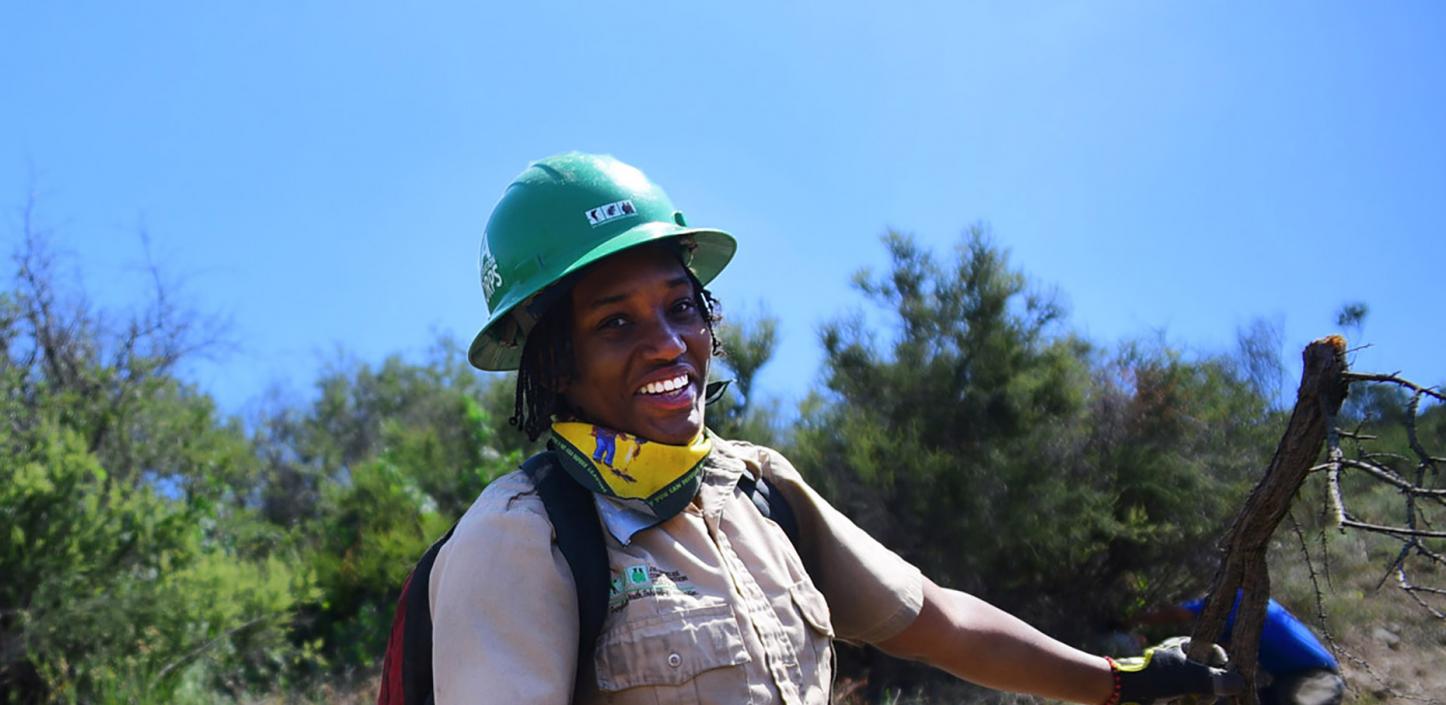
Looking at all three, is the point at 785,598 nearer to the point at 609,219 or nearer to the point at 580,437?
the point at 580,437

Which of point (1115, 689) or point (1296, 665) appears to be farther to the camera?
point (1296, 665)

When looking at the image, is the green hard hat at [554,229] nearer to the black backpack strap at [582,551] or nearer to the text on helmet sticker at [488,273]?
the text on helmet sticker at [488,273]

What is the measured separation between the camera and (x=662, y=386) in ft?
7.55

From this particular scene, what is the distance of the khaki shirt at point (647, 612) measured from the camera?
190cm

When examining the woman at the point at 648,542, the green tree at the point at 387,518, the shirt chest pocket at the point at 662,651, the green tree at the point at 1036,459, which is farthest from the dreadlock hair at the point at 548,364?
the green tree at the point at 387,518

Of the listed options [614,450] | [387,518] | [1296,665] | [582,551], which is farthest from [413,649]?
[387,518]

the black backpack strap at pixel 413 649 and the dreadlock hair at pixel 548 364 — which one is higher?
the dreadlock hair at pixel 548 364

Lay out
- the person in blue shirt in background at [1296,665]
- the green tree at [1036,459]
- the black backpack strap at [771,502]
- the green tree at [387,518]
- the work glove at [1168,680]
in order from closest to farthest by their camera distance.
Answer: the black backpack strap at [771,502]
the work glove at [1168,680]
the person in blue shirt in background at [1296,665]
the green tree at [1036,459]
the green tree at [387,518]

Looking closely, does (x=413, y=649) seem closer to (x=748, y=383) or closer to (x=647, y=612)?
(x=647, y=612)

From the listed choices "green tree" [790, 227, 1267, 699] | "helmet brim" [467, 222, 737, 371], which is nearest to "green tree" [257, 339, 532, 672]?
"green tree" [790, 227, 1267, 699]

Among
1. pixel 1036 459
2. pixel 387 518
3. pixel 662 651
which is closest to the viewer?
A: pixel 662 651

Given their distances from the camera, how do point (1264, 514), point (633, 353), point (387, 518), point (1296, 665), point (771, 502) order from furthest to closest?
point (387, 518) < point (1296, 665) < point (1264, 514) < point (771, 502) < point (633, 353)

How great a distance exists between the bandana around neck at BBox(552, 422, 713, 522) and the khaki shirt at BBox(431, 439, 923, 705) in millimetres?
48

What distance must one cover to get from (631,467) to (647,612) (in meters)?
0.28
